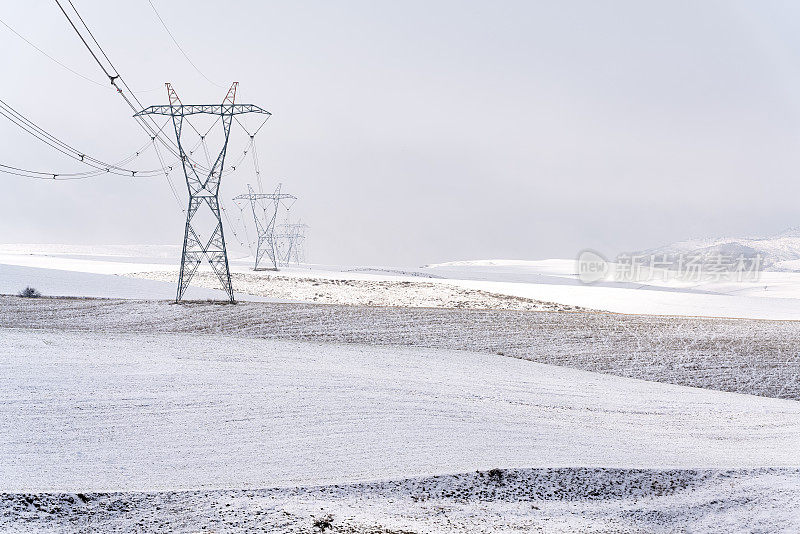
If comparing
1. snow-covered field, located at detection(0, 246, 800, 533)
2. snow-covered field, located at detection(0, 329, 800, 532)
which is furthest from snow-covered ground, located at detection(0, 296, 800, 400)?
snow-covered field, located at detection(0, 329, 800, 532)

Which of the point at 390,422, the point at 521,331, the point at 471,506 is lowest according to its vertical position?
the point at 471,506

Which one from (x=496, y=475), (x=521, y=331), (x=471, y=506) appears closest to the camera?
(x=471, y=506)

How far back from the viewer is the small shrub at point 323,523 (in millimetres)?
8961

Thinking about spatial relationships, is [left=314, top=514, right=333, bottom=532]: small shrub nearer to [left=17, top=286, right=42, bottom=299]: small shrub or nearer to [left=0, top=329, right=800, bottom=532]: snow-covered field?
[left=0, top=329, right=800, bottom=532]: snow-covered field

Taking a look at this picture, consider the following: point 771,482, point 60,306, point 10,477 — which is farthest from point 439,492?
point 60,306

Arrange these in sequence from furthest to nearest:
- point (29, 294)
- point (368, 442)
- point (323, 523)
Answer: point (29, 294)
point (368, 442)
point (323, 523)

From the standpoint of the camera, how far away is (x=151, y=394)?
1353cm

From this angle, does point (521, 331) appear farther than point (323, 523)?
Yes

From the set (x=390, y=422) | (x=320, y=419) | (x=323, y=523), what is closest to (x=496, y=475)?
(x=390, y=422)

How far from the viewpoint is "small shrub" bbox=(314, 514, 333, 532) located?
8.96 m

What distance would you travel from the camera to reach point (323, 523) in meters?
9.09

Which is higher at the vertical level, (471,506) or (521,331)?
(521,331)

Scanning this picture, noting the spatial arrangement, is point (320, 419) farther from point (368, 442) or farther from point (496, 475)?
point (496, 475)

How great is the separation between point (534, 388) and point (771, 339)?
9.29m
